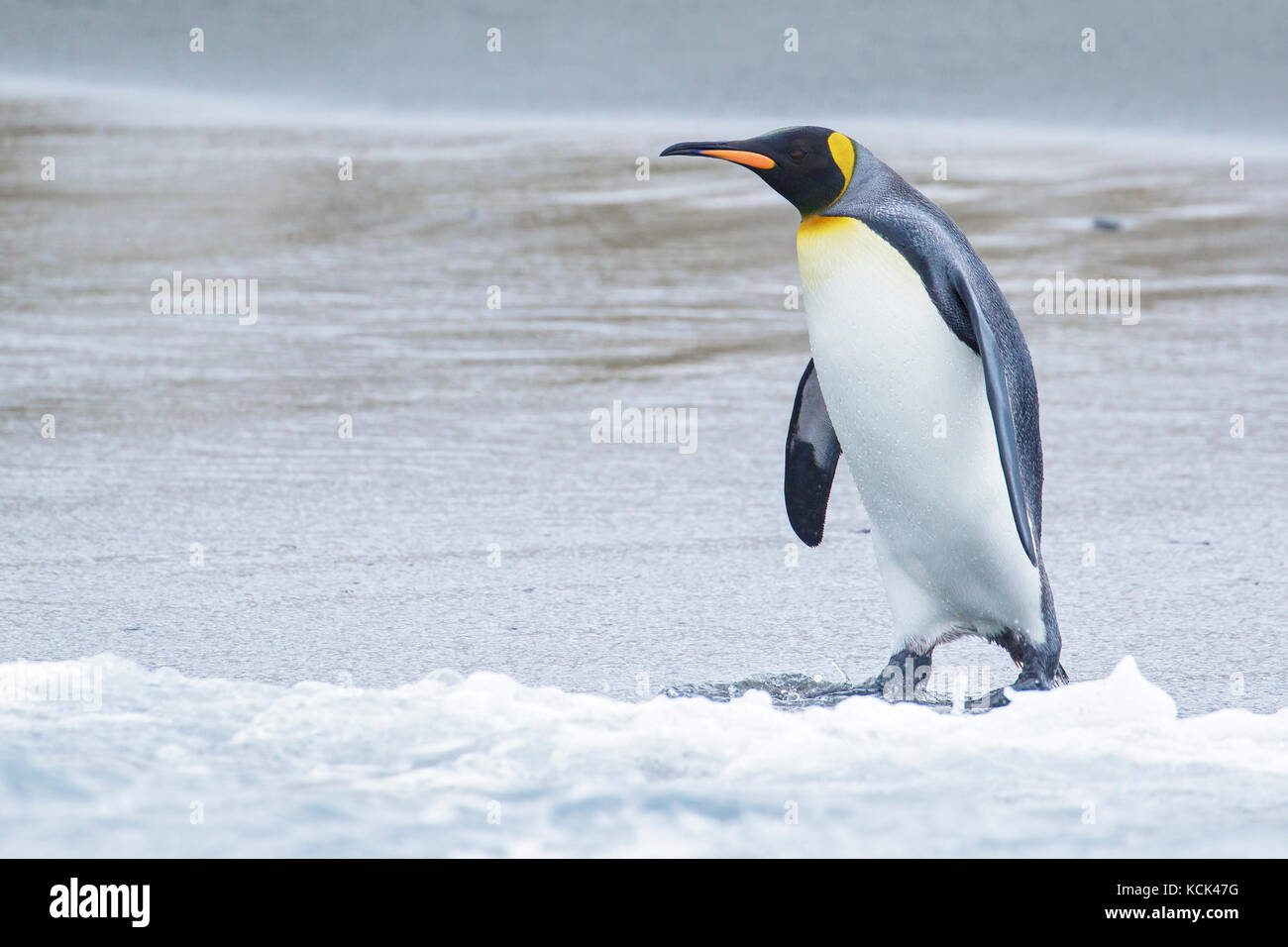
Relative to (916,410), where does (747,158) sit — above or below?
above

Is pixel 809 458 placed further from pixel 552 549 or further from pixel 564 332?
pixel 564 332

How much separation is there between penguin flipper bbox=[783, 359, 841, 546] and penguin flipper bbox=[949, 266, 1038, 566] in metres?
Result: 0.50

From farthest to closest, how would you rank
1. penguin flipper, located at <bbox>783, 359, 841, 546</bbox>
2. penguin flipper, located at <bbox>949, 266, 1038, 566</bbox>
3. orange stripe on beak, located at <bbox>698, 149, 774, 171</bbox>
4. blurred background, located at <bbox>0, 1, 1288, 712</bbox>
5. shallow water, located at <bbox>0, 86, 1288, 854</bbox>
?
blurred background, located at <bbox>0, 1, 1288, 712</bbox> → penguin flipper, located at <bbox>783, 359, 841, 546</bbox> → orange stripe on beak, located at <bbox>698, 149, 774, 171</bbox> → penguin flipper, located at <bbox>949, 266, 1038, 566</bbox> → shallow water, located at <bbox>0, 86, 1288, 854</bbox>

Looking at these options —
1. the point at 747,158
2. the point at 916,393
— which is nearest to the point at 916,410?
the point at 916,393

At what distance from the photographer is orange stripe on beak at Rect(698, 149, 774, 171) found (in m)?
2.70

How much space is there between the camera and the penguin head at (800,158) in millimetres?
2715

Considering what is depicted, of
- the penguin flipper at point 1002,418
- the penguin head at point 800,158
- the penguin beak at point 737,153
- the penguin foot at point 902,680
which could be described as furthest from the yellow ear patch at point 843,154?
the penguin foot at point 902,680

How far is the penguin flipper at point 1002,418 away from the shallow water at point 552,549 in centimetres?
29

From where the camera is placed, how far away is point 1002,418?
2559 millimetres

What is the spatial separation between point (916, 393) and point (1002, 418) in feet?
0.72

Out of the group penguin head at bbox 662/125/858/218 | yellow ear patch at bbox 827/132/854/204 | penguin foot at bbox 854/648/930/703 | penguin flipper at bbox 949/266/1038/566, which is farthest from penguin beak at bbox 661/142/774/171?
penguin foot at bbox 854/648/930/703

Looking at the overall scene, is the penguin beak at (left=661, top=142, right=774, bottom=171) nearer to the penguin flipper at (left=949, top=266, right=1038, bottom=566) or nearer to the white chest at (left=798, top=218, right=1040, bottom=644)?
the white chest at (left=798, top=218, right=1040, bottom=644)

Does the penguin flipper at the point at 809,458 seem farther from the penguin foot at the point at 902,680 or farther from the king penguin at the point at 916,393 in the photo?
the penguin foot at the point at 902,680

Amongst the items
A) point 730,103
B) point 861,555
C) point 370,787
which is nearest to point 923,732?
point 370,787
